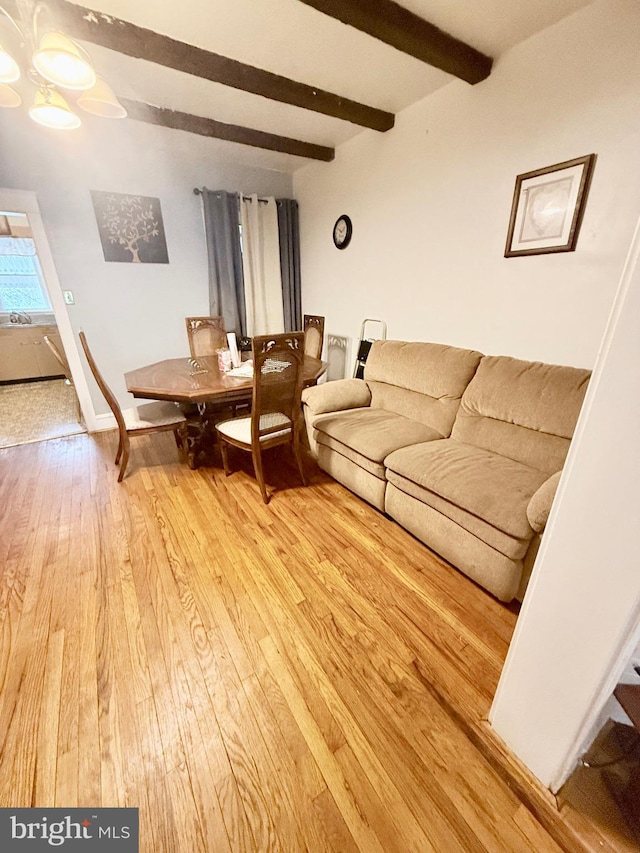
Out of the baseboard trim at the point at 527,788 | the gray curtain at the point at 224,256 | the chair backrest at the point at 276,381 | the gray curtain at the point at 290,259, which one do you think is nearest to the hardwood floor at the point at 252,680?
the baseboard trim at the point at 527,788

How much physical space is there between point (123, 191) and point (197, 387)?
234 cm

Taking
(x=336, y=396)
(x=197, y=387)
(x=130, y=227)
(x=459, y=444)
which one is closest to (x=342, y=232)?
(x=336, y=396)

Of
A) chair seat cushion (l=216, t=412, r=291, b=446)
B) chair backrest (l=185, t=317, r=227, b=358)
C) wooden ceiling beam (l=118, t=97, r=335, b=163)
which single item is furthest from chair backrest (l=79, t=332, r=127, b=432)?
wooden ceiling beam (l=118, t=97, r=335, b=163)

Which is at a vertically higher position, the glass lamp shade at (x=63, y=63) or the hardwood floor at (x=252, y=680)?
the glass lamp shade at (x=63, y=63)

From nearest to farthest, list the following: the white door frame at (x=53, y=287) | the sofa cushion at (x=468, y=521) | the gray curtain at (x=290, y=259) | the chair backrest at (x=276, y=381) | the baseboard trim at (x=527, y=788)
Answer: the baseboard trim at (x=527, y=788) → the sofa cushion at (x=468, y=521) → the chair backrest at (x=276, y=381) → the white door frame at (x=53, y=287) → the gray curtain at (x=290, y=259)

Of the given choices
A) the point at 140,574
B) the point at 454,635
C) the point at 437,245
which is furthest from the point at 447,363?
the point at 140,574

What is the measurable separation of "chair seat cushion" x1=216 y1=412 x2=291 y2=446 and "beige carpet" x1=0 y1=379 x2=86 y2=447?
2.03 meters

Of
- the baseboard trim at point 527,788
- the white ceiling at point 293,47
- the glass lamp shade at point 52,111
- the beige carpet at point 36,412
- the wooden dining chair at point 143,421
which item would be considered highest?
the white ceiling at point 293,47

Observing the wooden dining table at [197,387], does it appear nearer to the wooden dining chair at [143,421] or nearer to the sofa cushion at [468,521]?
the wooden dining chair at [143,421]

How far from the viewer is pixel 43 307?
5234mm

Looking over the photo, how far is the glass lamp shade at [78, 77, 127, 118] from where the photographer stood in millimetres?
1546

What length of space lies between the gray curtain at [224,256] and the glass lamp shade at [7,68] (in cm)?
207

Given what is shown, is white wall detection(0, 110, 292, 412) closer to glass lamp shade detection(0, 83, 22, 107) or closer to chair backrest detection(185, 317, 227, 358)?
chair backrest detection(185, 317, 227, 358)

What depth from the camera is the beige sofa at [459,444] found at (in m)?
1.43
